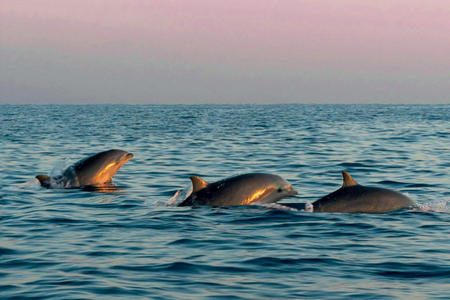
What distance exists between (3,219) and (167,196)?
4587 millimetres

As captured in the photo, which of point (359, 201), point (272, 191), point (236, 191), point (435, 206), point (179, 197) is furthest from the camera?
point (179, 197)

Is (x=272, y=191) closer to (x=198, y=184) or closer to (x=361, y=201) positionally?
(x=198, y=184)

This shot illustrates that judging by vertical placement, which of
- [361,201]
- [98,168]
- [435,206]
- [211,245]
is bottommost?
[211,245]

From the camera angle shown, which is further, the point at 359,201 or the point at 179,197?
the point at 179,197

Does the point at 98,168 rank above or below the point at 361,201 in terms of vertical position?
above

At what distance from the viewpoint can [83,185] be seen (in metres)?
19.3

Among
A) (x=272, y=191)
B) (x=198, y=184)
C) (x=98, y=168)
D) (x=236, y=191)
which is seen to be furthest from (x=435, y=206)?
(x=98, y=168)

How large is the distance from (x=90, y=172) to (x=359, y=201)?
791 cm

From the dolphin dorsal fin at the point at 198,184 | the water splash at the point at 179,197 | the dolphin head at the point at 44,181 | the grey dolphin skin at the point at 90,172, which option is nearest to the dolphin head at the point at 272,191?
the dolphin dorsal fin at the point at 198,184

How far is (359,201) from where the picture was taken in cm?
1491

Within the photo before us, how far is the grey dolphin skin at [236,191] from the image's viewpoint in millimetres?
15656

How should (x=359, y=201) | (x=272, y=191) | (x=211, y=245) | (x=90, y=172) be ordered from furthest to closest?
(x=90, y=172)
(x=272, y=191)
(x=359, y=201)
(x=211, y=245)

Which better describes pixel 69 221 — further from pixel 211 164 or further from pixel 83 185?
pixel 211 164

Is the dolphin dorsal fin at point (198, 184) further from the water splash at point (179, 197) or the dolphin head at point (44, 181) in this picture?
the dolphin head at point (44, 181)
